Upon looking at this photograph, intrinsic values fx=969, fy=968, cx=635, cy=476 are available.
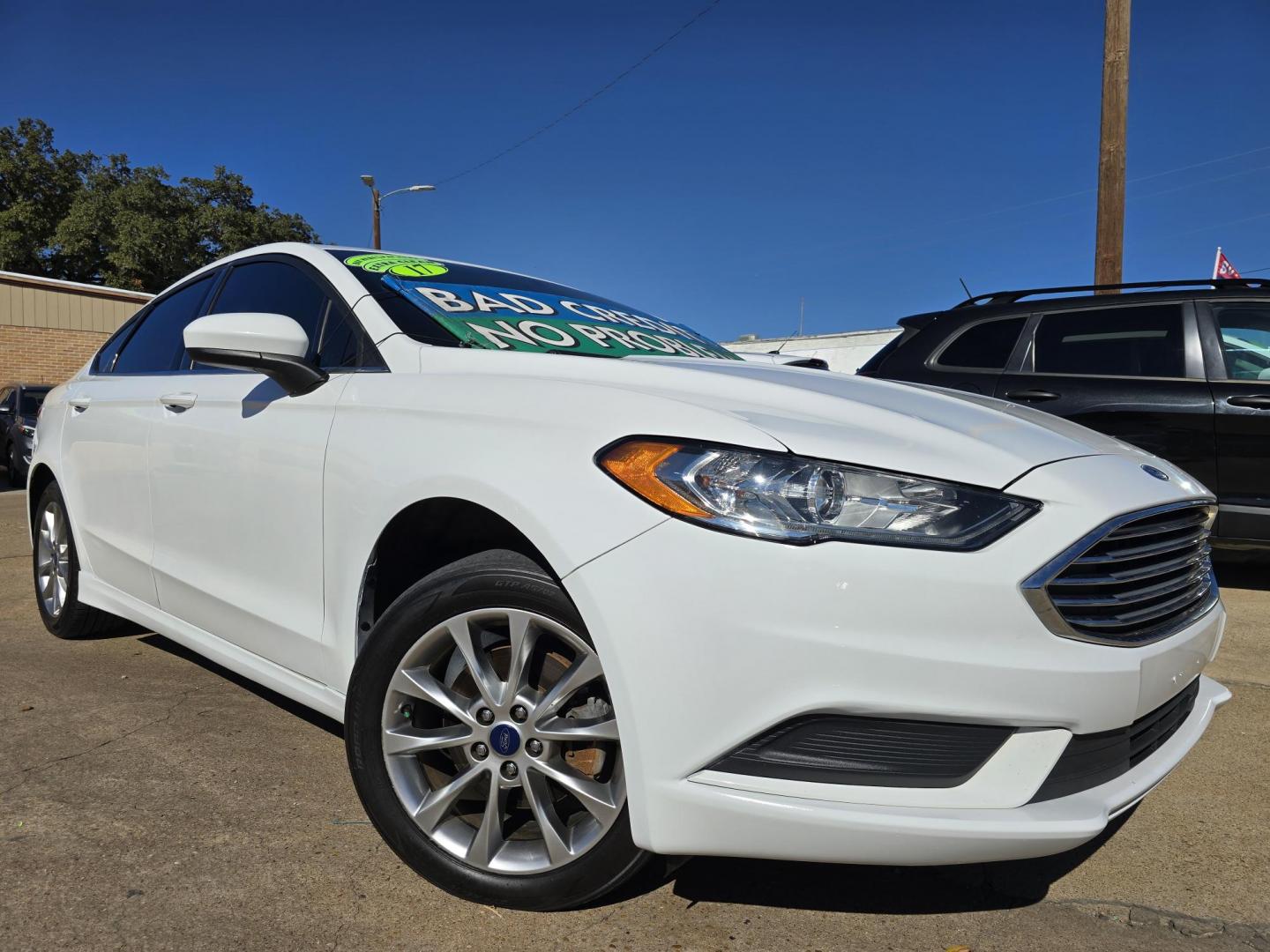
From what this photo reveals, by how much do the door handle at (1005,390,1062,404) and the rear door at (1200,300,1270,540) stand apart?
74cm

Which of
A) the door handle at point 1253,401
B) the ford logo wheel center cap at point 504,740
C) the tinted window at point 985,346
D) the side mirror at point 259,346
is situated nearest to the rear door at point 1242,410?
the door handle at point 1253,401

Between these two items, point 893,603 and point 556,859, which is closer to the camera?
point 893,603

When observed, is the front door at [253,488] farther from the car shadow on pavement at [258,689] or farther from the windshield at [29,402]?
the windshield at [29,402]

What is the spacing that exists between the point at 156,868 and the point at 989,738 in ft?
5.83

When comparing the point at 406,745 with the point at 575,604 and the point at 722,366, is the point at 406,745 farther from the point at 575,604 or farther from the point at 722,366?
the point at 722,366

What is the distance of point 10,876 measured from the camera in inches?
81.7

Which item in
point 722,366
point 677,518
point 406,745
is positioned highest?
point 722,366

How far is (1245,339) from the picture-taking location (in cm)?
497

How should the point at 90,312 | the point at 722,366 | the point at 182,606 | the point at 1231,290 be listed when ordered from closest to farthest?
the point at 722,366 → the point at 182,606 → the point at 1231,290 → the point at 90,312

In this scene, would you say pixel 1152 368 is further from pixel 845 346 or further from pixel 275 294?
pixel 845 346

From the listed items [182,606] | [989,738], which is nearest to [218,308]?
[182,606]

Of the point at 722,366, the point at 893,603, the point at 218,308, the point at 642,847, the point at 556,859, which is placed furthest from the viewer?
the point at 218,308

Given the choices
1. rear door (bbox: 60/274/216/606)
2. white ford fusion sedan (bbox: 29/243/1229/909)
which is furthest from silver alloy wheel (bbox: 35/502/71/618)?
white ford fusion sedan (bbox: 29/243/1229/909)

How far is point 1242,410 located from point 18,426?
41.8 feet
